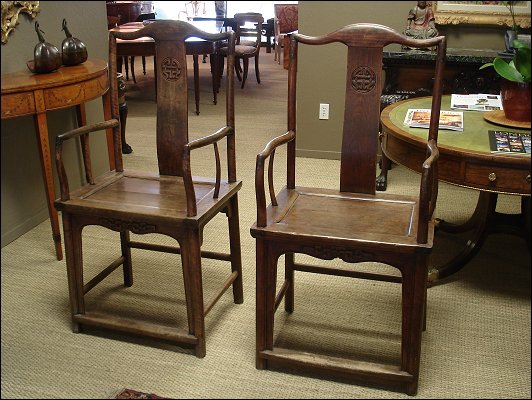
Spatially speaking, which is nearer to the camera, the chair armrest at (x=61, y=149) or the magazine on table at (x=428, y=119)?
the chair armrest at (x=61, y=149)

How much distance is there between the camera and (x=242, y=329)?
207cm

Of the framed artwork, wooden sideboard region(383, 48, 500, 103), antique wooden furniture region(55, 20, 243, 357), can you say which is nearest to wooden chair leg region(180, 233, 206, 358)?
antique wooden furniture region(55, 20, 243, 357)

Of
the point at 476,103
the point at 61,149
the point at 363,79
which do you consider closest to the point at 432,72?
the point at 476,103

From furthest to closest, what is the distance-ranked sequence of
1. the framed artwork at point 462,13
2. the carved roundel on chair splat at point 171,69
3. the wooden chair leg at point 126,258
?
the framed artwork at point 462,13, the wooden chair leg at point 126,258, the carved roundel on chair splat at point 171,69

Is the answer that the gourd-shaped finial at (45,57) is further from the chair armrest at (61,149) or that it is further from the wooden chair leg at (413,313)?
the wooden chair leg at (413,313)

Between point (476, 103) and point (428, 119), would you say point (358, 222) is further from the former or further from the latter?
point (476, 103)

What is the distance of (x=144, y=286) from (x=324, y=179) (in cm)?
150

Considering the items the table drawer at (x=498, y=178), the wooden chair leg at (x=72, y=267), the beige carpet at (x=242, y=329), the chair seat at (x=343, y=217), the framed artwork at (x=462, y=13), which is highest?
the framed artwork at (x=462, y=13)

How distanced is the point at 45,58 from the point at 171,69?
1.84 feet

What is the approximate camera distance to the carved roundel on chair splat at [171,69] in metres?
2.03

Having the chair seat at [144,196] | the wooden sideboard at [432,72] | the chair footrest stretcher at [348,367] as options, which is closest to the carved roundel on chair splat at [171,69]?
the chair seat at [144,196]

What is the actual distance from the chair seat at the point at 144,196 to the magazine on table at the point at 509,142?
0.87m

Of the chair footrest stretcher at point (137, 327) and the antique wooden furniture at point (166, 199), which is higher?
the antique wooden furniture at point (166, 199)

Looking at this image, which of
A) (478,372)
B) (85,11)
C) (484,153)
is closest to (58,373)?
(85,11)
